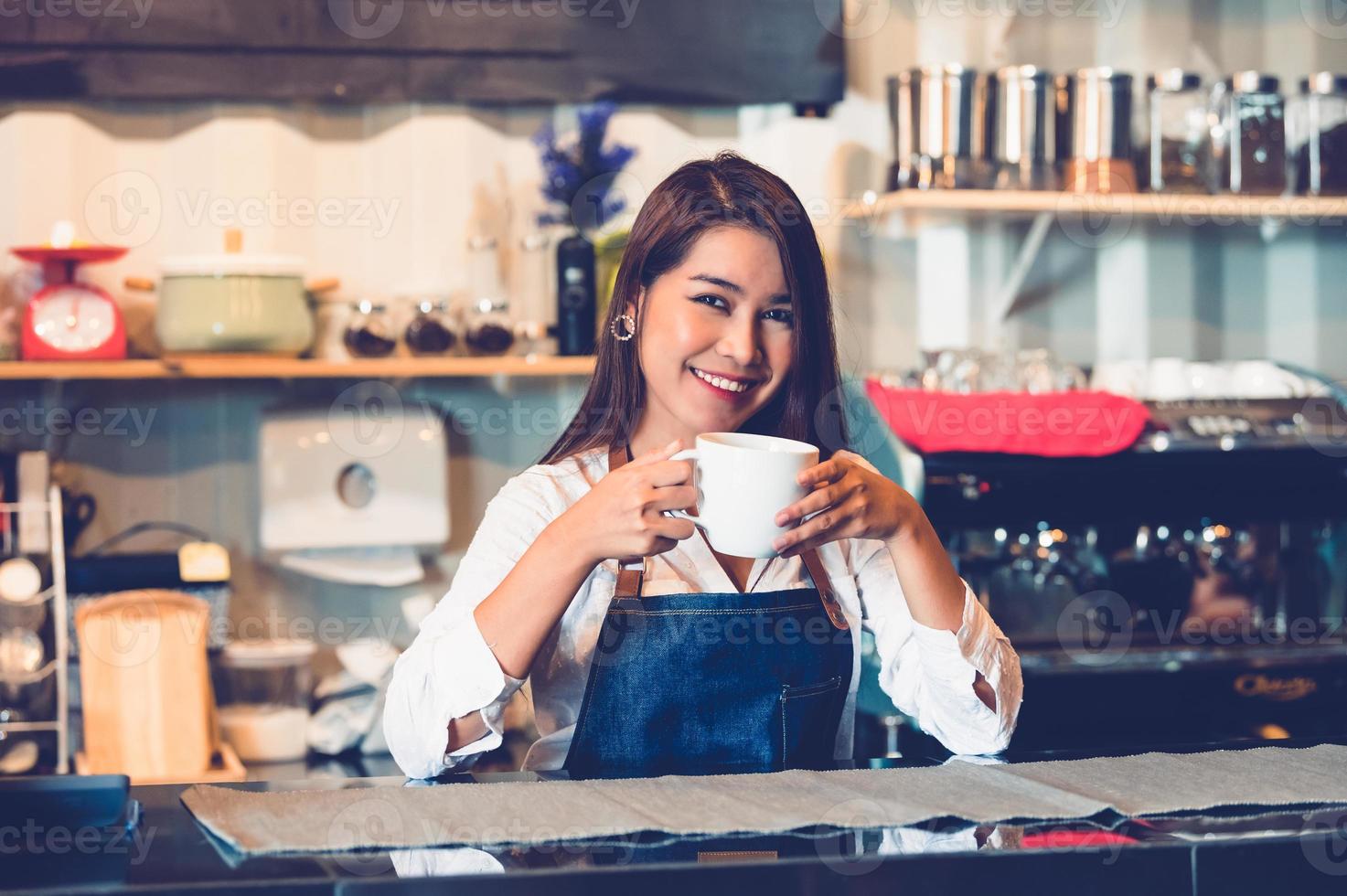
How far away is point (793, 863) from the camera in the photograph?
30.0 inches

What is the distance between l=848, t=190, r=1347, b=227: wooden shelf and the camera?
93.8 inches

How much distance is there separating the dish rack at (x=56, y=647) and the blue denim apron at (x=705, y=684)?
1.25 m

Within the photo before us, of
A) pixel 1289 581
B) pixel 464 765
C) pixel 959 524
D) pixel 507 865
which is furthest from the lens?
pixel 1289 581

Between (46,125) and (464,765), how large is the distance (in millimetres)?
1730

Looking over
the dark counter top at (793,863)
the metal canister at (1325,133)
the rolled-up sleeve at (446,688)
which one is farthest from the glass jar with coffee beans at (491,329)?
the dark counter top at (793,863)

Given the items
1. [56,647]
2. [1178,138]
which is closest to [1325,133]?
[1178,138]

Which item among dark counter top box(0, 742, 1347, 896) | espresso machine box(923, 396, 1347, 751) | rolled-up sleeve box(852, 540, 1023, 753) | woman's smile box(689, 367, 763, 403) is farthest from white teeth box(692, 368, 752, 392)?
espresso machine box(923, 396, 1347, 751)

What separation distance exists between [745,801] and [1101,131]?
1938 mm

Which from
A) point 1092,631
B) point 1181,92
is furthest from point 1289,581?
point 1181,92

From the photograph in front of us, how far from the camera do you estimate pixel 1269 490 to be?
7.32 feet

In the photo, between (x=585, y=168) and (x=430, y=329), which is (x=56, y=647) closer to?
(x=430, y=329)

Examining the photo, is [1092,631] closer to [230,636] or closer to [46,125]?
[230,636]

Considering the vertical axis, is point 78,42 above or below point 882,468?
above

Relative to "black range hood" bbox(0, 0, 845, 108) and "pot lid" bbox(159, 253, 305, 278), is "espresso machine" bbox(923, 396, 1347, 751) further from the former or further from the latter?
"pot lid" bbox(159, 253, 305, 278)
